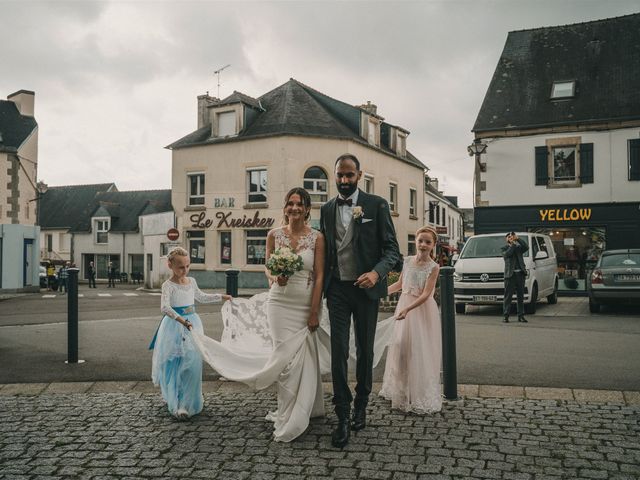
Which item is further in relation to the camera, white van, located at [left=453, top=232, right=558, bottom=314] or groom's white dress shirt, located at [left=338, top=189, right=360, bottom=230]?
white van, located at [left=453, top=232, right=558, bottom=314]

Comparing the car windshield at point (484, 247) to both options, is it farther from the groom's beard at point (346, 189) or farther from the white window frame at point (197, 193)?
the white window frame at point (197, 193)

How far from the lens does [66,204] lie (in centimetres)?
5325

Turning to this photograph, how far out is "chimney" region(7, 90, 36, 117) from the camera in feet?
117

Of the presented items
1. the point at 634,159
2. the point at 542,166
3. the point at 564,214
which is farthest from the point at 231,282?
the point at 634,159

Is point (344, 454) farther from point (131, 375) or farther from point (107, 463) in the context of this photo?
point (131, 375)

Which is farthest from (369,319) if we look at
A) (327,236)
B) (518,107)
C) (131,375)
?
(518,107)

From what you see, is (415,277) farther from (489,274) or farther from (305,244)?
(489,274)

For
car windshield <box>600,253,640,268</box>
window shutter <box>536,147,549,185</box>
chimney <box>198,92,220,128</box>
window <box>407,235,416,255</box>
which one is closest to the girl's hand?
car windshield <box>600,253,640,268</box>

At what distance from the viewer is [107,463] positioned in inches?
152

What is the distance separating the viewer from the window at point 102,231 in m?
48.1

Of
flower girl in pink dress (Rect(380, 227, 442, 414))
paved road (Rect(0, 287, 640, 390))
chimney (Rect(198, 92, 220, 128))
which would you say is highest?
chimney (Rect(198, 92, 220, 128))

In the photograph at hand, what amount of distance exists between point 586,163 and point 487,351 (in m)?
16.2

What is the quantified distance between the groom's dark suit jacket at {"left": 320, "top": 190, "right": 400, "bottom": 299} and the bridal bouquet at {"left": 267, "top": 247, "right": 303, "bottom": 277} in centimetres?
28

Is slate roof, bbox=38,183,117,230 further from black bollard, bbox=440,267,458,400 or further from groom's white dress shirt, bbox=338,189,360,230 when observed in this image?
groom's white dress shirt, bbox=338,189,360,230
